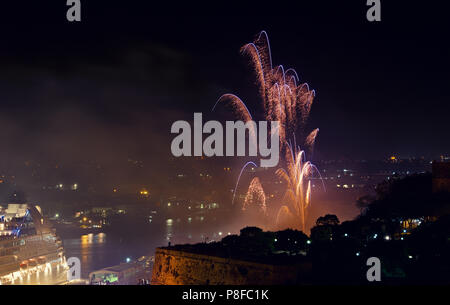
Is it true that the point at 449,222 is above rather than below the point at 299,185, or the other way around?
below

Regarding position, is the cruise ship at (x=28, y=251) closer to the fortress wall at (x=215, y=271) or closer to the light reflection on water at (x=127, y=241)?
the light reflection on water at (x=127, y=241)

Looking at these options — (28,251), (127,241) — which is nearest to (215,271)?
(28,251)

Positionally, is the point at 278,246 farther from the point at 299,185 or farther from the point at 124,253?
the point at 124,253

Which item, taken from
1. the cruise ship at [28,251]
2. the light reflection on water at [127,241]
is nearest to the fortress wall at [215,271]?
the cruise ship at [28,251]

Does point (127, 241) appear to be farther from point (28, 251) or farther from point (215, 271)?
point (215, 271)

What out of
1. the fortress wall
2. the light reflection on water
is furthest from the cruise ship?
the fortress wall

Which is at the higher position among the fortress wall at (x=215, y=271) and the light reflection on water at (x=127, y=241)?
the fortress wall at (x=215, y=271)

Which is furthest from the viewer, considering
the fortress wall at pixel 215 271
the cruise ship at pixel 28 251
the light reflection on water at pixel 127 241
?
the light reflection on water at pixel 127 241
